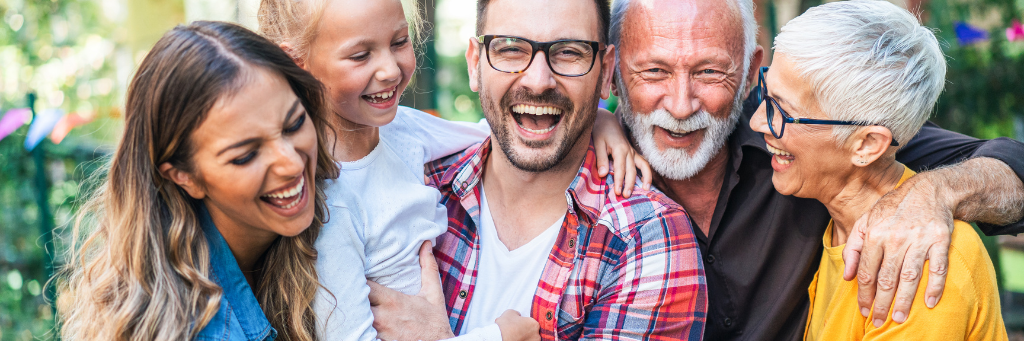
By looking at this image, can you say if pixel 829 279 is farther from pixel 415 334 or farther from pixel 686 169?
pixel 415 334

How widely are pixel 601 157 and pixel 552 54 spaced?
44 centimetres

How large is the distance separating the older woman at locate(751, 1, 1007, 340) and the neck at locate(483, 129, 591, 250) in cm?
70

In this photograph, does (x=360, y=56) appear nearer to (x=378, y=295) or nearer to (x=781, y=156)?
(x=378, y=295)

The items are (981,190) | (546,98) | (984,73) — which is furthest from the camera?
(984,73)

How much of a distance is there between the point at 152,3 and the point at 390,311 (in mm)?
9716

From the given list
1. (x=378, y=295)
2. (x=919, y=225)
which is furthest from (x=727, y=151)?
(x=378, y=295)

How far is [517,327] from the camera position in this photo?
227cm

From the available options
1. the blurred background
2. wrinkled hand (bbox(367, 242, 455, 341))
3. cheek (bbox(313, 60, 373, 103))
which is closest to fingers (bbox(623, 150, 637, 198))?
wrinkled hand (bbox(367, 242, 455, 341))

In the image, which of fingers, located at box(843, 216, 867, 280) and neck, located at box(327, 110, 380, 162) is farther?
neck, located at box(327, 110, 380, 162)

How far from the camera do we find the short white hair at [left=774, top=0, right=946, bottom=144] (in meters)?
2.11

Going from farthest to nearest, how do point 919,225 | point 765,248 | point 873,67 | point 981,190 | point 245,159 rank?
point 765,248
point 981,190
point 873,67
point 919,225
point 245,159

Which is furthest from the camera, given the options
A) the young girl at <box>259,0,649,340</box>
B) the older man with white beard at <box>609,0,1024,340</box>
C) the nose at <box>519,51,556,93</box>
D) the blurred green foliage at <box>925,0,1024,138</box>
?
the blurred green foliage at <box>925,0,1024,138</box>

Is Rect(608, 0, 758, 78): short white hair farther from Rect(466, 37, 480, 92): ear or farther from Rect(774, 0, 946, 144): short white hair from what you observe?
Rect(466, 37, 480, 92): ear

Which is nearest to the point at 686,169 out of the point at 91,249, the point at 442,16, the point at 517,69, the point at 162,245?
the point at 517,69
